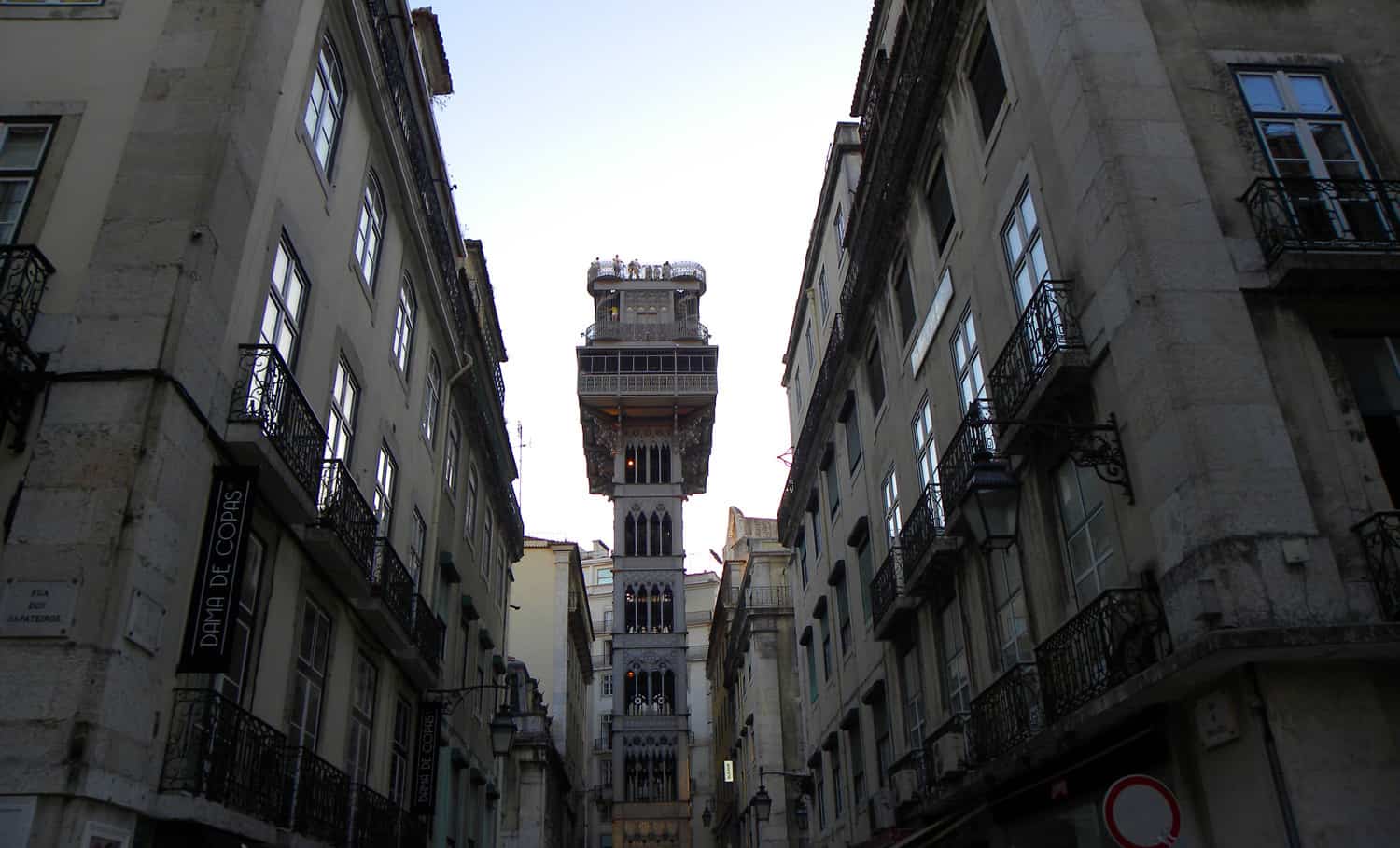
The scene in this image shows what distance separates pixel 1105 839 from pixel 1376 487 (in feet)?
14.0

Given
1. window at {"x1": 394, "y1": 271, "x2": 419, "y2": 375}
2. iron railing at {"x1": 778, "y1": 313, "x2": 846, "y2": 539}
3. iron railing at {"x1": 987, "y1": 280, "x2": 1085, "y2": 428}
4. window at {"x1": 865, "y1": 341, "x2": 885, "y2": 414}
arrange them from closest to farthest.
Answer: iron railing at {"x1": 987, "y1": 280, "x2": 1085, "y2": 428} → window at {"x1": 394, "y1": 271, "x2": 419, "y2": 375} → window at {"x1": 865, "y1": 341, "x2": 885, "y2": 414} → iron railing at {"x1": 778, "y1": 313, "x2": 846, "y2": 539}

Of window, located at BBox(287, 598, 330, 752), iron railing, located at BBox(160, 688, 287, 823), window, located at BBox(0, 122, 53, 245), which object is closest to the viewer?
iron railing, located at BBox(160, 688, 287, 823)

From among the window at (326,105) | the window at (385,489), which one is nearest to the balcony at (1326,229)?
the window at (326,105)

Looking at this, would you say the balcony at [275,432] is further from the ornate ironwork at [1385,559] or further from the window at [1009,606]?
the ornate ironwork at [1385,559]

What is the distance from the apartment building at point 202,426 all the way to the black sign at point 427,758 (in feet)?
1.18

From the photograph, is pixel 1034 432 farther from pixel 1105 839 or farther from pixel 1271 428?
pixel 1105 839

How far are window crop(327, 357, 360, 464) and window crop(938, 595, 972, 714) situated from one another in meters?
Answer: 9.08

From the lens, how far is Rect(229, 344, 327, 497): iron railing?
1050cm

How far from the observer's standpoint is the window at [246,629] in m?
10.5

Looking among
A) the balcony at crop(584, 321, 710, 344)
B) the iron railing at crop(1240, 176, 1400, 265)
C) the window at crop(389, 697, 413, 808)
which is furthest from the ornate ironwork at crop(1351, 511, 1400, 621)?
the balcony at crop(584, 321, 710, 344)

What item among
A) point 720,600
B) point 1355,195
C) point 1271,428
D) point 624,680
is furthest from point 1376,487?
point 624,680

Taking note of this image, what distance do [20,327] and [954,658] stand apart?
12586mm

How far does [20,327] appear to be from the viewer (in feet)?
Result: 30.0

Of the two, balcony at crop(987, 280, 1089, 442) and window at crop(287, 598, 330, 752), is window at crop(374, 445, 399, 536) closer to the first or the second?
window at crop(287, 598, 330, 752)
